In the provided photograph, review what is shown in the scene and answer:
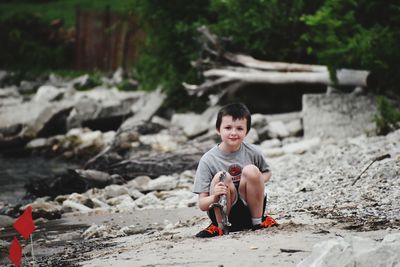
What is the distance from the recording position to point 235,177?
591 centimetres

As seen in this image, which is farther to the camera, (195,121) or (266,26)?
(195,121)

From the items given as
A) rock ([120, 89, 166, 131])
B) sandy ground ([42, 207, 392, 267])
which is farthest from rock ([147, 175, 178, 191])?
rock ([120, 89, 166, 131])

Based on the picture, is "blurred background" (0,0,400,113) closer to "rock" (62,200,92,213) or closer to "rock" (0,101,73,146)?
"rock" (0,101,73,146)

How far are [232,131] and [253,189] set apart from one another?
48 cm

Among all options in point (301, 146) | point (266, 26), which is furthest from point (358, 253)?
point (266, 26)

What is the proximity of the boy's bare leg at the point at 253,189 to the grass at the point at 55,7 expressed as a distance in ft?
84.5

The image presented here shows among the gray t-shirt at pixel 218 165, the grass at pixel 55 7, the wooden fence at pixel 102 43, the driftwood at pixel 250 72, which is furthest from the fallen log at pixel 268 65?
the grass at pixel 55 7

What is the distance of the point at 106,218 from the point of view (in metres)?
8.53

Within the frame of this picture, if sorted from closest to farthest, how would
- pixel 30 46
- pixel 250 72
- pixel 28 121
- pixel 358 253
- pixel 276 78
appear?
pixel 358 253 < pixel 276 78 < pixel 250 72 < pixel 28 121 < pixel 30 46

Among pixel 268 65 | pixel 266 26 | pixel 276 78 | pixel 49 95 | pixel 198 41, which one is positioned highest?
pixel 266 26

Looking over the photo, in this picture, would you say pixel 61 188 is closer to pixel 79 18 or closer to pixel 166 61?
pixel 166 61

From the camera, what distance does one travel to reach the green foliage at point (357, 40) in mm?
12281

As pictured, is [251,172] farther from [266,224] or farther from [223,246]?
[223,246]

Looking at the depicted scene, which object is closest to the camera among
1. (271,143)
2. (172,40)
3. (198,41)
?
(271,143)
